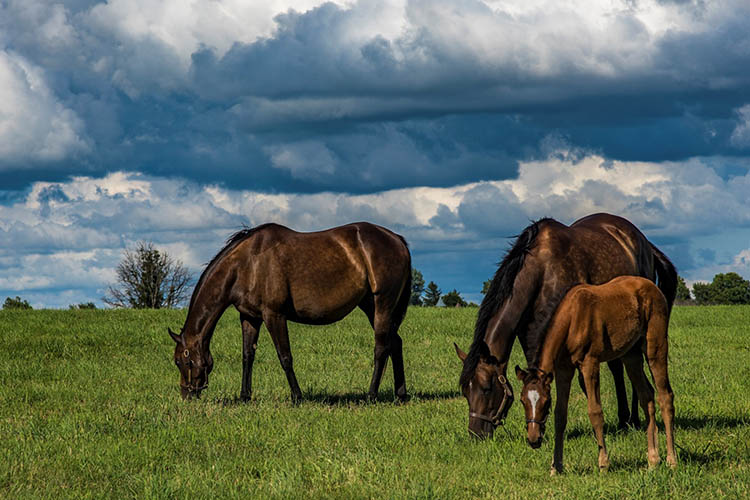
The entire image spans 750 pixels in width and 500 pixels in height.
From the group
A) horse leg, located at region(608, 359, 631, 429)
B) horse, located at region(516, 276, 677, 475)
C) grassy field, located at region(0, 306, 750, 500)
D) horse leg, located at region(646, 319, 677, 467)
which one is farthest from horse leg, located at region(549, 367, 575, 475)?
horse leg, located at region(608, 359, 631, 429)

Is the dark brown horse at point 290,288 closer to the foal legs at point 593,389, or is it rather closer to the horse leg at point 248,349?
the horse leg at point 248,349

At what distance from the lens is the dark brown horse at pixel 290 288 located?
12680 millimetres

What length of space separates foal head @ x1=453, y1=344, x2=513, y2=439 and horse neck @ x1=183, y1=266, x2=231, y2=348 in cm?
521

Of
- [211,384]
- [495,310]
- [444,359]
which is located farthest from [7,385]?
[495,310]

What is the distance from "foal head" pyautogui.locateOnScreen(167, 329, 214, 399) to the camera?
12.6 m

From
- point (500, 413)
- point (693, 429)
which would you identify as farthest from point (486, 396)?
point (693, 429)

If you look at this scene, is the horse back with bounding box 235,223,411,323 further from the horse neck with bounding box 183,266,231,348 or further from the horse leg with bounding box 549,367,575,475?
the horse leg with bounding box 549,367,575,475

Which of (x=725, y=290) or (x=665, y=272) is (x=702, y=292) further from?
(x=665, y=272)

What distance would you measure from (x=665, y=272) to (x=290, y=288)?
18.9 ft

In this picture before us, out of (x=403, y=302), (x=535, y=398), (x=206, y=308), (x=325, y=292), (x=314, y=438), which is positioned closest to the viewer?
(x=535, y=398)

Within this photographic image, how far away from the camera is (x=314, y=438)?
31.1 ft

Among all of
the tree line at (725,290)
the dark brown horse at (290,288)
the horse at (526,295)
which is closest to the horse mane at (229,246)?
the dark brown horse at (290,288)

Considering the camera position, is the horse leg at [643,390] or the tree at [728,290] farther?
the tree at [728,290]

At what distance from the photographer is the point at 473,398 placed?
8.80m
